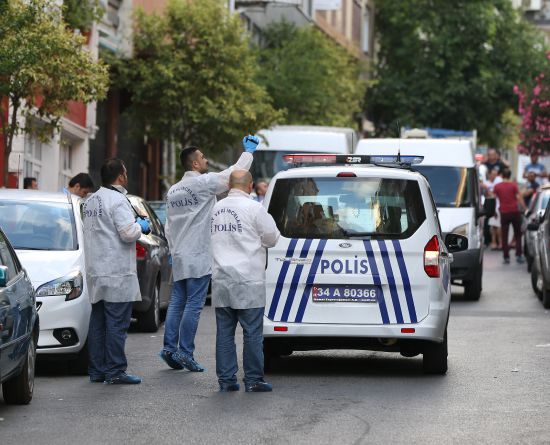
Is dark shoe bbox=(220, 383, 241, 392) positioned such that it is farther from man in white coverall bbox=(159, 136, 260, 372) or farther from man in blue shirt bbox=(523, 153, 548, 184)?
man in blue shirt bbox=(523, 153, 548, 184)

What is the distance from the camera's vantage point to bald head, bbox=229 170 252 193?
39.5 ft

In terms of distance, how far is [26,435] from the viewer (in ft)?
32.4

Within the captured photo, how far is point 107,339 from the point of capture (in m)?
12.7

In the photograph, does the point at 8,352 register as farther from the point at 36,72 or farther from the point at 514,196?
the point at 514,196

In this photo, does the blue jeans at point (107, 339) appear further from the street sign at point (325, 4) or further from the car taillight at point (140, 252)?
the street sign at point (325, 4)

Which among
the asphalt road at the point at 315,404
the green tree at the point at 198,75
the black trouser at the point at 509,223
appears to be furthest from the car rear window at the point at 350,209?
the black trouser at the point at 509,223

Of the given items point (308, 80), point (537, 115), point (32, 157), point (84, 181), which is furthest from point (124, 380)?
point (537, 115)

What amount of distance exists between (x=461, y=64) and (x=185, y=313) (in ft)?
162

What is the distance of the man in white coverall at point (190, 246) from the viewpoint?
Result: 13344mm

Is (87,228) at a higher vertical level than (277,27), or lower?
lower

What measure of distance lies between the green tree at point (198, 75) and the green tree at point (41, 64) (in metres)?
11.5

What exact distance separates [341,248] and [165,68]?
21105 mm

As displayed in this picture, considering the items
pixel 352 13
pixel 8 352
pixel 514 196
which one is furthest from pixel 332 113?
pixel 8 352

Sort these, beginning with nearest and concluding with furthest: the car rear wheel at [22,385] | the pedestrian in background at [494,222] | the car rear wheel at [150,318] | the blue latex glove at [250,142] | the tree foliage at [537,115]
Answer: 1. the car rear wheel at [22,385]
2. the blue latex glove at [250,142]
3. the car rear wheel at [150,318]
4. the pedestrian in background at [494,222]
5. the tree foliage at [537,115]
